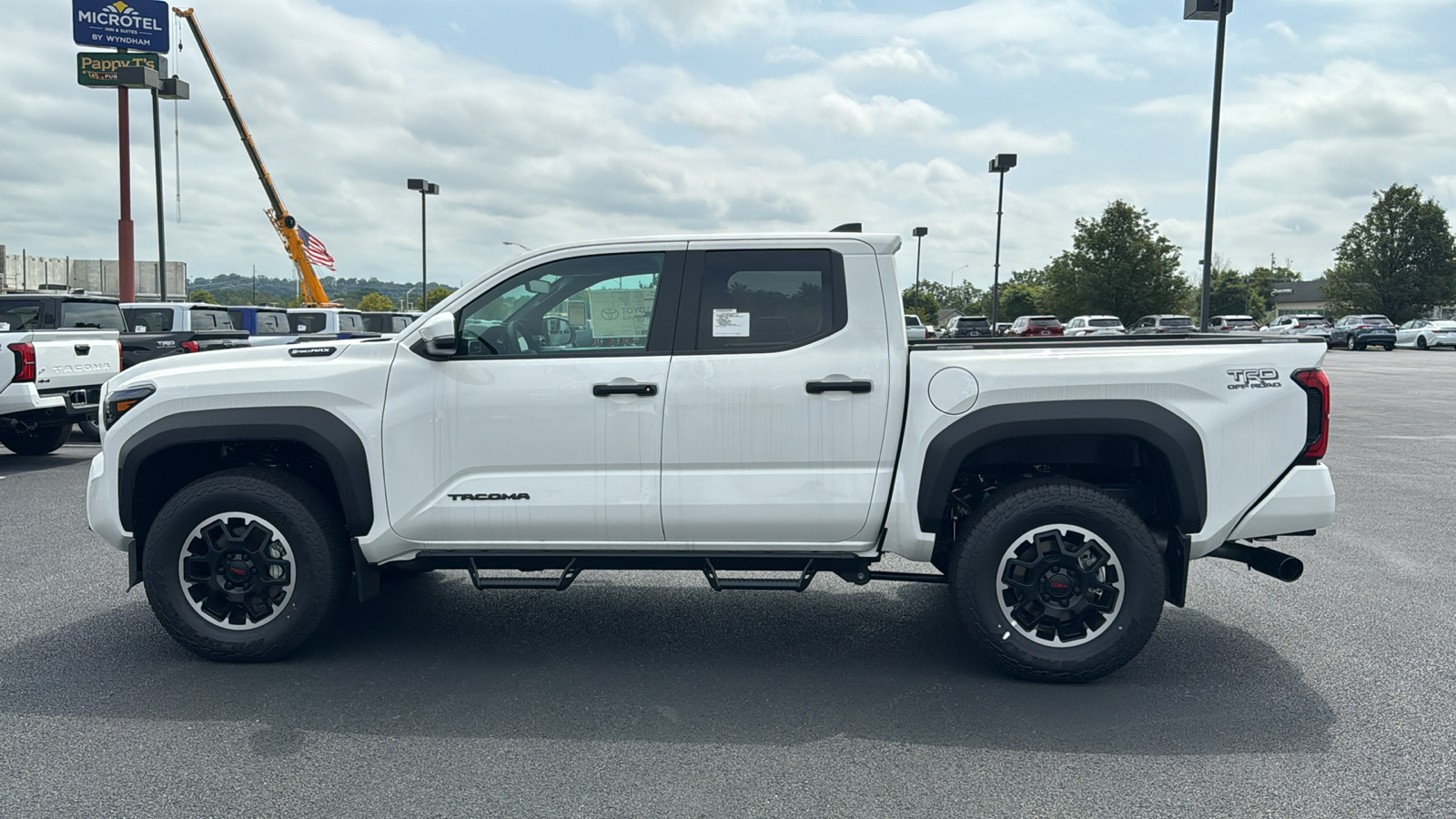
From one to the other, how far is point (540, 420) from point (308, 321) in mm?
19262

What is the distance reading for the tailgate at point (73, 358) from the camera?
1069 centimetres

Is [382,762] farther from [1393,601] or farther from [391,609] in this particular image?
[1393,601]

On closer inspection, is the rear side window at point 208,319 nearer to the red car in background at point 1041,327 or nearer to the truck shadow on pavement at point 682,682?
the truck shadow on pavement at point 682,682

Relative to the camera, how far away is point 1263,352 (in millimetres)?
4422

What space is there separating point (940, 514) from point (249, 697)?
9.86ft

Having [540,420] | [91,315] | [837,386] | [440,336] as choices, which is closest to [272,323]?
[91,315]

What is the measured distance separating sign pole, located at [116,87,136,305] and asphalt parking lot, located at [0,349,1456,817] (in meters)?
43.0

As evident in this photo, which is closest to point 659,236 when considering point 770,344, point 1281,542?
point 770,344

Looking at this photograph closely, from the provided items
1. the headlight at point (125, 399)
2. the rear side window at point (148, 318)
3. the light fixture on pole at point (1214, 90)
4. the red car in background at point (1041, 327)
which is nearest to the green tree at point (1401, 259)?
the red car in background at point (1041, 327)

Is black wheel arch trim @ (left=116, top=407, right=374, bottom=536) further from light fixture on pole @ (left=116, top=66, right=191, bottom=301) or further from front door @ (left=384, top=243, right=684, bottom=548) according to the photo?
light fixture on pole @ (left=116, top=66, right=191, bottom=301)

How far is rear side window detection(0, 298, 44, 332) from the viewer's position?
40.1ft

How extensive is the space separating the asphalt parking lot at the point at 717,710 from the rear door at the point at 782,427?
0.72m

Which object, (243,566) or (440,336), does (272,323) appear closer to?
(243,566)

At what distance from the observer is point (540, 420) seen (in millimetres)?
4508
